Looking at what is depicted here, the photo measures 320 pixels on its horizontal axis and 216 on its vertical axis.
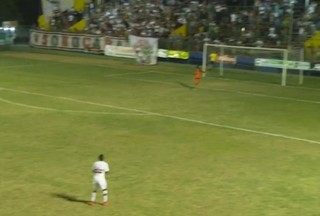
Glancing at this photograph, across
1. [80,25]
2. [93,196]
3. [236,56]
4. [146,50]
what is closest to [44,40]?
[80,25]

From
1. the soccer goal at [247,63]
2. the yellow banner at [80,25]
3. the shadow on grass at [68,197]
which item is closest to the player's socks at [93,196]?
the shadow on grass at [68,197]


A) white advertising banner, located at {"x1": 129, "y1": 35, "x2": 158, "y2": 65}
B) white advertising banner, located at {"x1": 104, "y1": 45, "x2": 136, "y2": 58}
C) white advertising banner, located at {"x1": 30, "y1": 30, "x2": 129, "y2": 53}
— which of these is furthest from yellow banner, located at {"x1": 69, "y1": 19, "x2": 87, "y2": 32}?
white advertising banner, located at {"x1": 129, "y1": 35, "x2": 158, "y2": 65}

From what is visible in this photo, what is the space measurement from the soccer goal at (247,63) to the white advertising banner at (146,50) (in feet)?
15.3

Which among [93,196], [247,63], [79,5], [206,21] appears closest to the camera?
[93,196]

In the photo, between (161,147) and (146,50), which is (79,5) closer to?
(146,50)

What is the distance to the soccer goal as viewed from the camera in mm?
27453

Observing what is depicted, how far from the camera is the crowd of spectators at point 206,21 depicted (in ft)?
114

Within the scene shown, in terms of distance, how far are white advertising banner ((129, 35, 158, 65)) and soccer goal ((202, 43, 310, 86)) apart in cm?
465

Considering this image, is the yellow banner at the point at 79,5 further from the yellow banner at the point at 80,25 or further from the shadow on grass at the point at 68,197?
the shadow on grass at the point at 68,197

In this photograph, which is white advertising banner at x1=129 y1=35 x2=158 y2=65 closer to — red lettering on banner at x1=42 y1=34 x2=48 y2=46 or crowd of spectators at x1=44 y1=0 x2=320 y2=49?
crowd of spectators at x1=44 y1=0 x2=320 y2=49

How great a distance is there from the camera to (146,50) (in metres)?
33.9

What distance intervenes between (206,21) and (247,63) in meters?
10.3

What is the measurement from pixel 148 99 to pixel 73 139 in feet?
22.4

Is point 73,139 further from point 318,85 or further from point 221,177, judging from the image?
point 318,85
